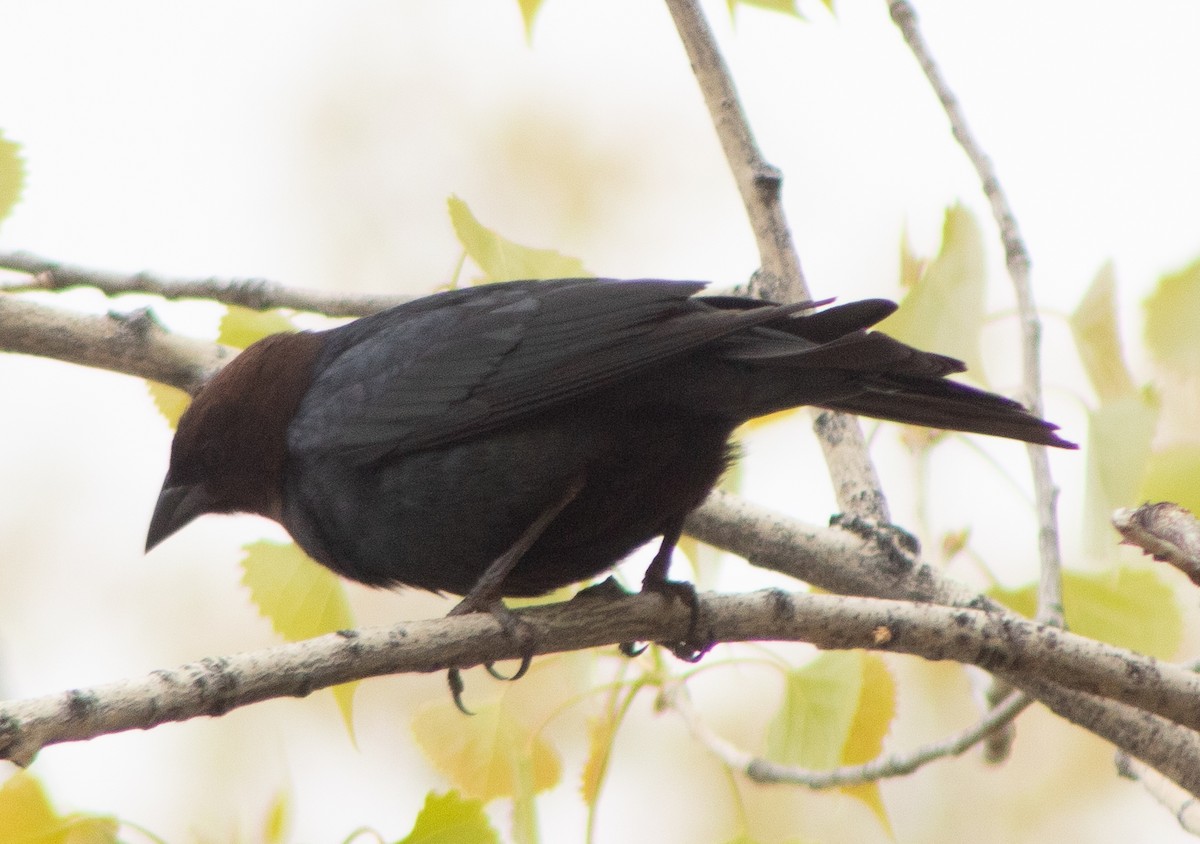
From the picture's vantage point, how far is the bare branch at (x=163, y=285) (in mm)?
3393

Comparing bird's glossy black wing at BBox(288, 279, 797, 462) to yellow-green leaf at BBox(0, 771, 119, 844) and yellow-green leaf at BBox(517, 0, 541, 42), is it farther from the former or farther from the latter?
yellow-green leaf at BBox(0, 771, 119, 844)

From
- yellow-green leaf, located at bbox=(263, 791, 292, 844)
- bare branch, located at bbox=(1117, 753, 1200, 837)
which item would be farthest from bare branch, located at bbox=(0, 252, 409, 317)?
bare branch, located at bbox=(1117, 753, 1200, 837)

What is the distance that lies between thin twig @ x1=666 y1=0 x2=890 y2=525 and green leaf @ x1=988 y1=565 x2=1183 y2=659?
52 cm

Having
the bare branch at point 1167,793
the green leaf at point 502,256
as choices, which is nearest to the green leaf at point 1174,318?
the bare branch at point 1167,793

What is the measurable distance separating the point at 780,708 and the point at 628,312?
1.07m

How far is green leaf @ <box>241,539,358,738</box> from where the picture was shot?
304 cm

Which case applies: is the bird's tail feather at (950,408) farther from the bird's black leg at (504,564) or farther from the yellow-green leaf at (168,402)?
the yellow-green leaf at (168,402)

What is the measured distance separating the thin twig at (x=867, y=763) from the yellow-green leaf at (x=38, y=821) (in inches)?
61.8

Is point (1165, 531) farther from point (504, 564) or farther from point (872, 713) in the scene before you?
point (504, 564)

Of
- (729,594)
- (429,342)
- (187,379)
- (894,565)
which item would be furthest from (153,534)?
(894,565)

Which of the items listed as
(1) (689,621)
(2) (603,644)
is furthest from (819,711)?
(2) (603,644)

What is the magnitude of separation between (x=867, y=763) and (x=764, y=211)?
4.66 ft

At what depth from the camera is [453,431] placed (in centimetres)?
310

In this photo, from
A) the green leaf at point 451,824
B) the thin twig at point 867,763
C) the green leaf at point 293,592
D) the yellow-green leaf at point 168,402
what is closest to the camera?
the green leaf at point 451,824
